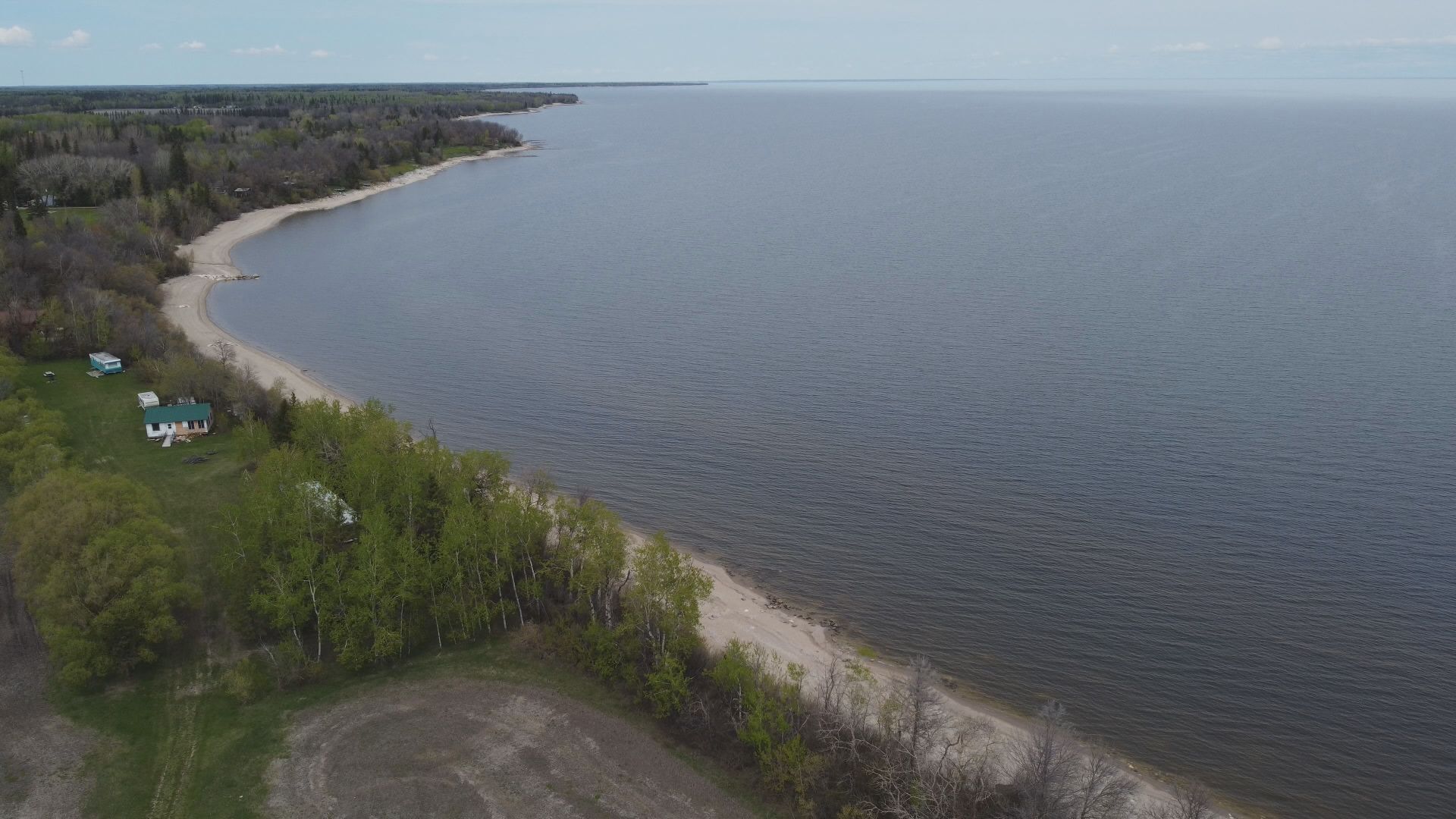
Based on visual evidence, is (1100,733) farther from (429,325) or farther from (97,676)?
(429,325)

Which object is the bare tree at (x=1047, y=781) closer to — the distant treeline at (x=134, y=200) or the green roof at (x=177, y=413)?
the distant treeline at (x=134, y=200)

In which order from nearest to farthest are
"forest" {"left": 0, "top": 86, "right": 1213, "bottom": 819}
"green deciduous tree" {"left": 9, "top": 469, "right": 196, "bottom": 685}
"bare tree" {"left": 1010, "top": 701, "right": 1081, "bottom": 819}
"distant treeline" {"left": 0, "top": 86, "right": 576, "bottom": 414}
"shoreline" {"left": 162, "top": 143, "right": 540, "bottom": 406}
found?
1. "bare tree" {"left": 1010, "top": 701, "right": 1081, "bottom": 819}
2. "forest" {"left": 0, "top": 86, "right": 1213, "bottom": 819}
3. "green deciduous tree" {"left": 9, "top": 469, "right": 196, "bottom": 685}
4. "shoreline" {"left": 162, "top": 143, "right": 540, "bottom": 406}
5. "distant treeline" {"left": 0, "top": 86, "right": 576, "bottom": 414}

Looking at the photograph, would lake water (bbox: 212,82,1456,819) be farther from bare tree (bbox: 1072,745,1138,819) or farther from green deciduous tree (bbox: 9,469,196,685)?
green deciduous tree (bbox: 9,469,196,685)

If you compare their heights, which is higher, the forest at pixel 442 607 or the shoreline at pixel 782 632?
the forest at pixel 442 607

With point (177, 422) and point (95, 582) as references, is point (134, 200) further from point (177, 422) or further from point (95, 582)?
point (95, 582)

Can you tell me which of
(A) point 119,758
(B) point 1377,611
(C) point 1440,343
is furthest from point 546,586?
(C) point 1440,343

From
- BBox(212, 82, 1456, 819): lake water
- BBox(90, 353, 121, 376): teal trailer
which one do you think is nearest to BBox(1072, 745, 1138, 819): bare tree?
BBox(212, 82, 1456, 819): lake water

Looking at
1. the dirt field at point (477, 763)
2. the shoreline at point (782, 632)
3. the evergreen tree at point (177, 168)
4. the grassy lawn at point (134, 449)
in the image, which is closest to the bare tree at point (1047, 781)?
the shoreline at point (782, 632)
